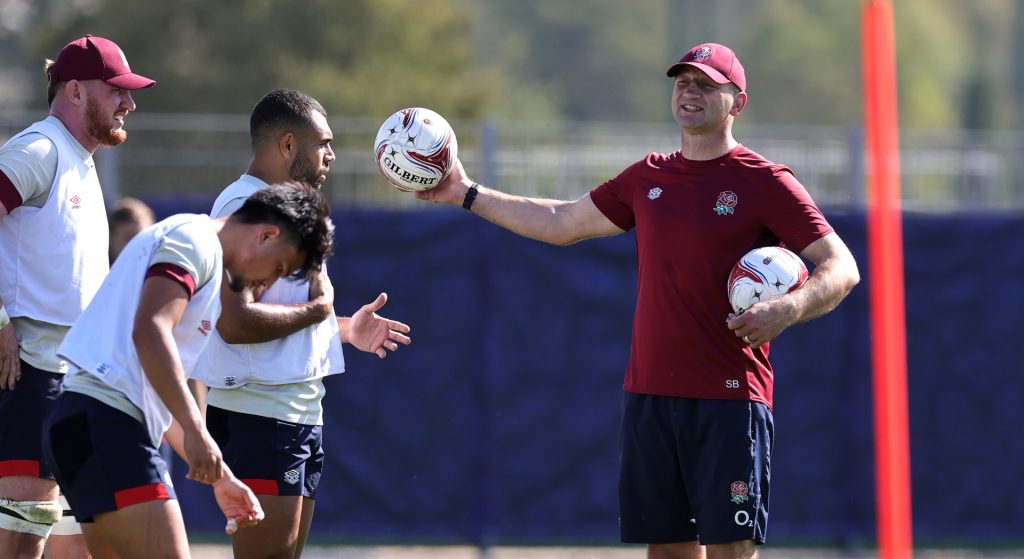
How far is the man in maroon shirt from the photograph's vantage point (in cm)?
591

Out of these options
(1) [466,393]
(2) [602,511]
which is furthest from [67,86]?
(2) [602,511]

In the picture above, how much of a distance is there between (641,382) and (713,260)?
62 centimetres

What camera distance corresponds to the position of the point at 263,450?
5.73m

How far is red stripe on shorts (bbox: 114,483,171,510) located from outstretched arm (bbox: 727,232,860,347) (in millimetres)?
2333

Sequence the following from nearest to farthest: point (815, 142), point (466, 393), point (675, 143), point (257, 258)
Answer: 1. point (257, 258)
2. point (466, 393)
3. point (815, 142)
4. point (675, 143)

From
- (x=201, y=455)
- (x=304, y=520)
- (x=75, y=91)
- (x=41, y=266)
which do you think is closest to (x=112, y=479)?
(x=201, y=455)

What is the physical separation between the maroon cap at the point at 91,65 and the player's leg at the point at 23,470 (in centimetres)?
127

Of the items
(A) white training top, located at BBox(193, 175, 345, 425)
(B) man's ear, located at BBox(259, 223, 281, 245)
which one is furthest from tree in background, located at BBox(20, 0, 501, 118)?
(B) man's ear, located at BBox(259, 223, 281, 245)

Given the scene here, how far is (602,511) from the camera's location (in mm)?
10594

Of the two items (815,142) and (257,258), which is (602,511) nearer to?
(815,142)

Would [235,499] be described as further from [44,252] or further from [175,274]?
[44,252]

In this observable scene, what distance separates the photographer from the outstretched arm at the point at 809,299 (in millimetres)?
5656

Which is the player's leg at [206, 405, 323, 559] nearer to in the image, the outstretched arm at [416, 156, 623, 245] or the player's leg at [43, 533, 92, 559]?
the player's leg at [43, 533, 92, 559]

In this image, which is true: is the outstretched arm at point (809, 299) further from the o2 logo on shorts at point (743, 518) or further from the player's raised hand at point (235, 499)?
the player's raised hand at point (235, 499)
